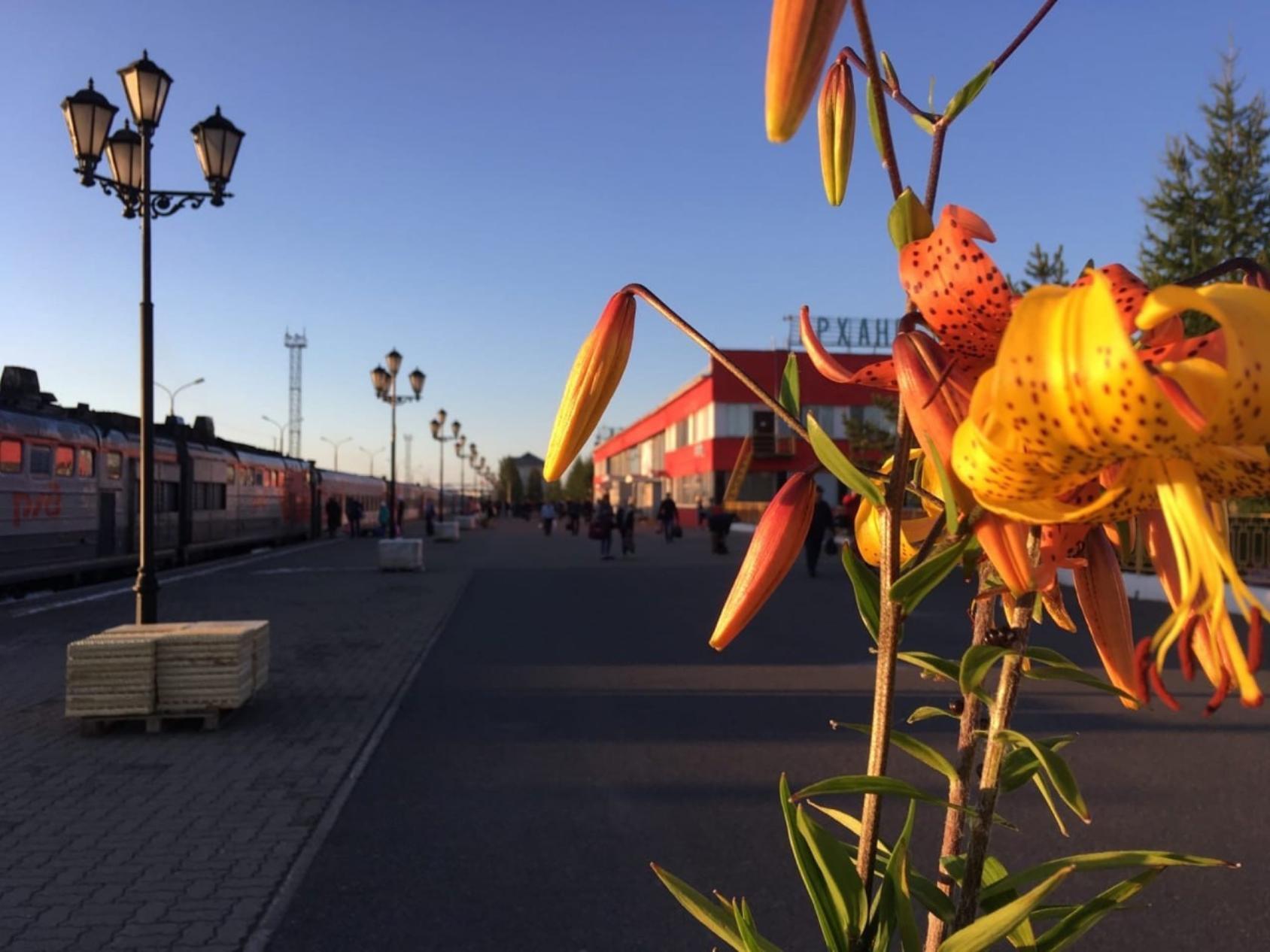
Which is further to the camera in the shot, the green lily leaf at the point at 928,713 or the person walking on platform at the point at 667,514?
the person walking on platform at the point at 667,514

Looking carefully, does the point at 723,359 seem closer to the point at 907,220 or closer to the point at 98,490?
the point at 907,220

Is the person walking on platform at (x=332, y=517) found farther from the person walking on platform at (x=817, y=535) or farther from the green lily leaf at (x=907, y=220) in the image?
the green lily leaf at (x=907, y=220)

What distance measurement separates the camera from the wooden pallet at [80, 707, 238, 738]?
6.62m

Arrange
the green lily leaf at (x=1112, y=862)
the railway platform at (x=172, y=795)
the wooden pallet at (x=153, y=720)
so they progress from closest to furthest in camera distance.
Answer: the green lily leaf at (x=1112, y=862), the railway platform at (x=172, y=795), the wooden pallet at (x=153, y=720)

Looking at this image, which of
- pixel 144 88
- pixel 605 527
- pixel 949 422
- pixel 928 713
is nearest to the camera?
pixel 949 422

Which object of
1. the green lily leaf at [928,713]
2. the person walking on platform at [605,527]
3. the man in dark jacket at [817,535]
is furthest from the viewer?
the person walking on platform at [605,527]

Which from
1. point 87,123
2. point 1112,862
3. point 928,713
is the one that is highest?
point 87,123

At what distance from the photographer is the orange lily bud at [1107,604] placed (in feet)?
3.10

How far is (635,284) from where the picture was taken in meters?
1.11

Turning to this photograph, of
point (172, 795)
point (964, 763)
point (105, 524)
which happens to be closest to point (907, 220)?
point (964, 763)

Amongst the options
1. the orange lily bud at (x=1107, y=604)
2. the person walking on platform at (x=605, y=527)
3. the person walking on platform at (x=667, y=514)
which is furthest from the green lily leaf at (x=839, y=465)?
the person walking on platform at (x=667, y=514)

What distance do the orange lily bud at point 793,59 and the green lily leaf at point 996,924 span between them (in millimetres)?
768

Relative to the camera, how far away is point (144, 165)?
345 inches

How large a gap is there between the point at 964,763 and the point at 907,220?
646 millimetres
